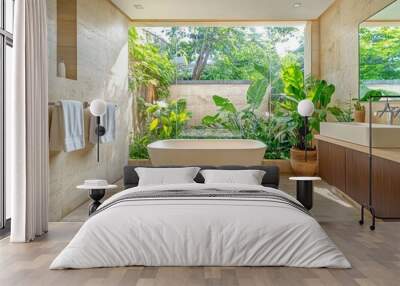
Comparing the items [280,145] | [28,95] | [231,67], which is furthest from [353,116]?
[28,95]

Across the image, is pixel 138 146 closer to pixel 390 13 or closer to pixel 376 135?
pixel 390 13

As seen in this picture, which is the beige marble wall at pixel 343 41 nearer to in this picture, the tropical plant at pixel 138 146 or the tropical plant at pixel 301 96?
the tropical plant at pixel 301 96

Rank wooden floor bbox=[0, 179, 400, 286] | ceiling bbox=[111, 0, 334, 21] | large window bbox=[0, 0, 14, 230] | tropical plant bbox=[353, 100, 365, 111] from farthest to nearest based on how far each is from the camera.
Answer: ceiling bbox=[111, 0, 334, 21] → tropical plant bbox=[353, 100, 365, 111] → large window bbox=[0, 0, 14, 230] → wooden floor bbox=[0, 179, 400, 286]

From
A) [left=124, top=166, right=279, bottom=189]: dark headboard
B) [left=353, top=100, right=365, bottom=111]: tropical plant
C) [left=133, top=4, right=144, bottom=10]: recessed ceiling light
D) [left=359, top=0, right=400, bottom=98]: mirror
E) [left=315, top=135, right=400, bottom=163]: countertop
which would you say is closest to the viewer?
[left=315, top=135, right=400, bottom=163]: countertop

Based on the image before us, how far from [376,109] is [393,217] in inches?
61.2

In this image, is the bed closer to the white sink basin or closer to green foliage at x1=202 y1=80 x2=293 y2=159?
the white sink basin

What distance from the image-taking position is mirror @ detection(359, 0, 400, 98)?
5808 mm

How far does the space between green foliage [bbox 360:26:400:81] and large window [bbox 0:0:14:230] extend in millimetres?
3736

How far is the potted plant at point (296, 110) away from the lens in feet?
27.3

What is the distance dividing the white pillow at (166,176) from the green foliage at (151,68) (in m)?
4.53

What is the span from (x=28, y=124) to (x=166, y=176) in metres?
1.34

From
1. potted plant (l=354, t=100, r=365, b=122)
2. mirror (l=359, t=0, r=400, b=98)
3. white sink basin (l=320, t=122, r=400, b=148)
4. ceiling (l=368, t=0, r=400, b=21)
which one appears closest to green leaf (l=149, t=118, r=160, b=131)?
potted plant (l=354, t=100, r=365, b=122)

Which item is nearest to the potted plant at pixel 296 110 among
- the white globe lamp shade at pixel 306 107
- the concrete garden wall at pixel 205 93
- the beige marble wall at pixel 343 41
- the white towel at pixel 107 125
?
the beige marble wall at pixel 343 41

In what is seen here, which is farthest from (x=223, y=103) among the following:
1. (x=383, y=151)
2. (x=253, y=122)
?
(x=383, y=151)
